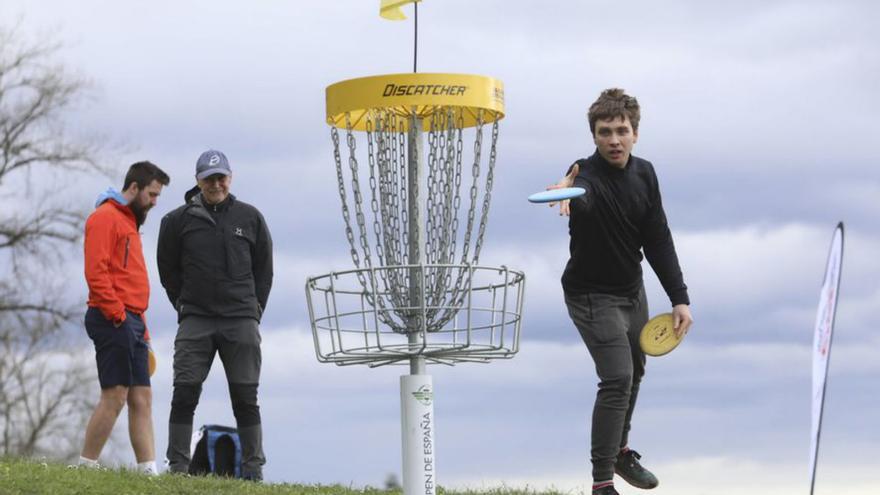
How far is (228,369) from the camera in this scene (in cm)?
942

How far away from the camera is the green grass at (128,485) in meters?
8.69

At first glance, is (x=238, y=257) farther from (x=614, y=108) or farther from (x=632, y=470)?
(x=614, y=108)

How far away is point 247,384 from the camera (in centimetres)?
941

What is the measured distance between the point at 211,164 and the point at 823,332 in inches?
193

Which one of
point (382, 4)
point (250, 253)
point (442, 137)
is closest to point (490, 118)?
point (442, 137)

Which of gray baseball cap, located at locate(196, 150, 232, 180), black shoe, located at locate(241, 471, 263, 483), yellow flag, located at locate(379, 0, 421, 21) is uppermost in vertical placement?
yellow flag, located at locate(379, 0, 421, 21)

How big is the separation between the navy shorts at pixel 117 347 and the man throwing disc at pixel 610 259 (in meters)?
3.32

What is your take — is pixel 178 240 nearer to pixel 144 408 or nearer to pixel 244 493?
pixel 144 408

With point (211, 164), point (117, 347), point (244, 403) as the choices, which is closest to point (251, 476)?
point (244, 403)

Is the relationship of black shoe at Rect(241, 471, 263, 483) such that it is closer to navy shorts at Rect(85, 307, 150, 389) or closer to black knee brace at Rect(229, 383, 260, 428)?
black knee brace at Rect(229, 383, 260, 428)

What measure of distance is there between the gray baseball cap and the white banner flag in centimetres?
472

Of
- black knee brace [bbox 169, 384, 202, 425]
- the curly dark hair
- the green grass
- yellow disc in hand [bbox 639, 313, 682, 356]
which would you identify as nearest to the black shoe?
the green grass

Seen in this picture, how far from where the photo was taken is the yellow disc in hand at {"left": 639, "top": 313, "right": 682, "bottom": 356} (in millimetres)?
7520

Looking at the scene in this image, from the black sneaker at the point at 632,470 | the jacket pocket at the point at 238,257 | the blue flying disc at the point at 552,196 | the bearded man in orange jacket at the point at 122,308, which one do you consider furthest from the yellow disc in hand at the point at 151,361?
the blue flying disc at the point at 552,196
